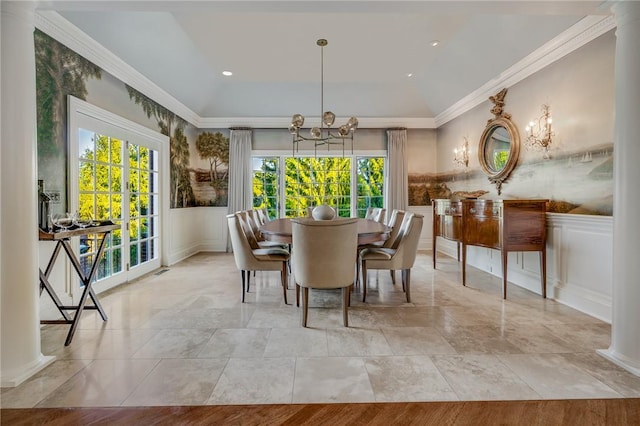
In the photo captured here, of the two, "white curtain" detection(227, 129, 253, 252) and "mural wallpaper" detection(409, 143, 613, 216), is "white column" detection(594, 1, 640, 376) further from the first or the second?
"white curtain" detection(227, 129, 253, 252)

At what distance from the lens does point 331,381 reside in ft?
6.25

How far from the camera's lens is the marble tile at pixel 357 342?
2.25 metres

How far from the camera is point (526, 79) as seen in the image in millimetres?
3854

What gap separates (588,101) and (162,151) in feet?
18.2

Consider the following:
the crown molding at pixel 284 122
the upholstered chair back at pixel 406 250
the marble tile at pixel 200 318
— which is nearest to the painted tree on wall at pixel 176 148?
the crown molding at pixel 284 122

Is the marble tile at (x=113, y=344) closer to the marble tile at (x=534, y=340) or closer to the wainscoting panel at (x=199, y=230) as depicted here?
the marble tile at (x=534, y=340)

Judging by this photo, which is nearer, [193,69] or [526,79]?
[526,79]

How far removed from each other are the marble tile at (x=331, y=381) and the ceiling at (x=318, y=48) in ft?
8.09

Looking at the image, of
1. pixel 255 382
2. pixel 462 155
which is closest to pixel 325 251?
pixel 255 382

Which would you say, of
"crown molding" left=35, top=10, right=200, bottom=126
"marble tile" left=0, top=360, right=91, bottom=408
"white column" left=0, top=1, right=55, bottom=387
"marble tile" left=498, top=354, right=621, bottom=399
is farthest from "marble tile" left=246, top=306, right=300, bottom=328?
"crown molding" left=35, top=10, right=200, bottom=126

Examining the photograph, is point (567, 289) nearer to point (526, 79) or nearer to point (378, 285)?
point (378, 285)

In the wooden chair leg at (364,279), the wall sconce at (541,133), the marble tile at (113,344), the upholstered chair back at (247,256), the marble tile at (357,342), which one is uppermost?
the wall sconce at (541,133)

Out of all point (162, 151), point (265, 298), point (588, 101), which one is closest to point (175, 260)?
point (162, 151)

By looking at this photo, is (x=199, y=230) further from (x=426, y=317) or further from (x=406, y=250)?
(x=426, y=317)
